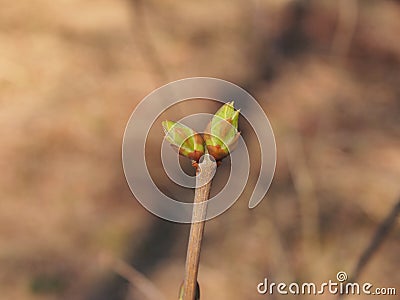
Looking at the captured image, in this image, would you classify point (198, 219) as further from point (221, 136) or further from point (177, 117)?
point (177, 117)

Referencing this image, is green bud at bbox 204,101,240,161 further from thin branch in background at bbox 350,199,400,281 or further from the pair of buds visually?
thin branch in background at bbox 350,199,400,281

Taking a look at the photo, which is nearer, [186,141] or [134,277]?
[186,141]

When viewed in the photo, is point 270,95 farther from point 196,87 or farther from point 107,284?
point 107,284

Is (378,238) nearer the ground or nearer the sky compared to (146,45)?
nearer the ground

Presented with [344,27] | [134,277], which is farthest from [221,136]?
[344,27]

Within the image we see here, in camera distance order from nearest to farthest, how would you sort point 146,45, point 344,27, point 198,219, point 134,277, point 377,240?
point 198,219, point 134,277, point 377,240, point 146,45, point 344,27

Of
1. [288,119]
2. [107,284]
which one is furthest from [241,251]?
[288,119]

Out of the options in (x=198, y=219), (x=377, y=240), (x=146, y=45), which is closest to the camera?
(x=198, y=219)
